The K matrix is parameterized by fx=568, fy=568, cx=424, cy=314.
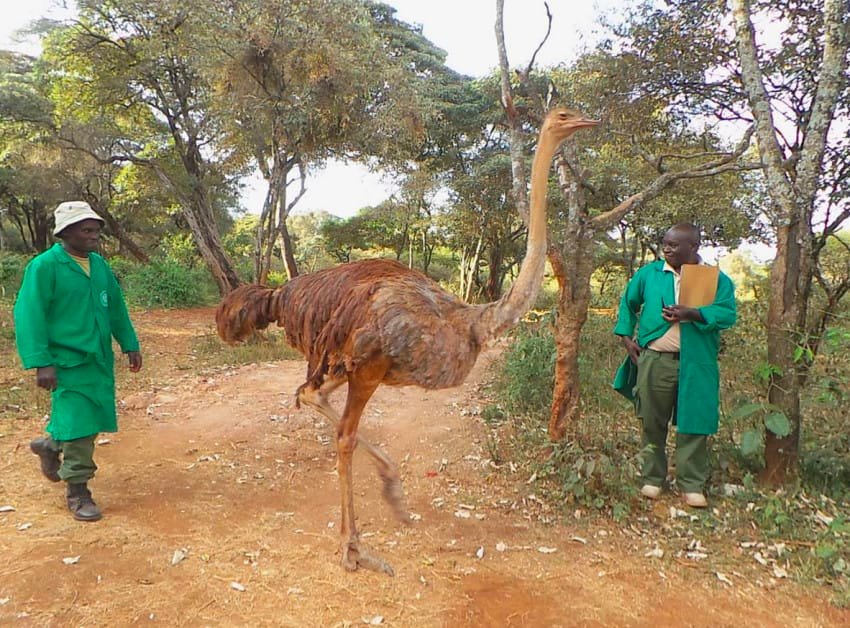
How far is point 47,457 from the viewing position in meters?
3.57

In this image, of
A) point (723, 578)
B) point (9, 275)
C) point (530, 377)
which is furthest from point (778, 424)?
point (9, 275)

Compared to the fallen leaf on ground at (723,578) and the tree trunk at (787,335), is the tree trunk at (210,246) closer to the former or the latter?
the tree trunk at (787,335)

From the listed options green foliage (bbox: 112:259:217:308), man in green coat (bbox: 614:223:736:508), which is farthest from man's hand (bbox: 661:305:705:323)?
green foliage (bbox: 112:259:217:308)

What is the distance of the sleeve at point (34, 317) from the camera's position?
317 centimetres

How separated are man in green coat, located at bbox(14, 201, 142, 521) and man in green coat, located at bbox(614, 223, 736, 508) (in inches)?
134

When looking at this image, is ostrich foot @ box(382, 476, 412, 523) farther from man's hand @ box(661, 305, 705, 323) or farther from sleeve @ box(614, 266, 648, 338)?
man's hand @ box(661, 305, 705, 323)

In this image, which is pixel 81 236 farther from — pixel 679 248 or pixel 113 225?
pixel 113 225

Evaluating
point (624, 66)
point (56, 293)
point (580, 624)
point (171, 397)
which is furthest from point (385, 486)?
point (624, 66)

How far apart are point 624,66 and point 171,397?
17.9 ft

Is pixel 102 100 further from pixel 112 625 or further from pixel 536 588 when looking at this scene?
pixel 536 588

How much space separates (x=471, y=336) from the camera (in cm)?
308

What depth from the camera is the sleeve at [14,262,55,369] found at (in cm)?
317

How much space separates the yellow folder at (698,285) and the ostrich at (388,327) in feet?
3.17

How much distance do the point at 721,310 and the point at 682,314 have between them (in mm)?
250
